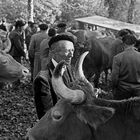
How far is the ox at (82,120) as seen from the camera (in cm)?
366

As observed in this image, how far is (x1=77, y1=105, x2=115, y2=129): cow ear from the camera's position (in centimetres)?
346

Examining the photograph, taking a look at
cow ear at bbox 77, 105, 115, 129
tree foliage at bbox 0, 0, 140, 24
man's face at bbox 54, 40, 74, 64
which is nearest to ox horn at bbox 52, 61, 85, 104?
cow ear at bbox 77, 105, 115, 129

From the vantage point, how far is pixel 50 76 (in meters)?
4.83

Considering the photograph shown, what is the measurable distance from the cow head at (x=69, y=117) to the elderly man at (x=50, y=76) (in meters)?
0.87

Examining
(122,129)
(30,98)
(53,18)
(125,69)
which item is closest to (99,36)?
(30,98)

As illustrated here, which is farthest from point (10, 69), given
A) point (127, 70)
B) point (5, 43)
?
point (127, 70)

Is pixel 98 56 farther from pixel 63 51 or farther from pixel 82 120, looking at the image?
pixel 82 120

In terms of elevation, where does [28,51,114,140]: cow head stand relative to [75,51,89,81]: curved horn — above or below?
below

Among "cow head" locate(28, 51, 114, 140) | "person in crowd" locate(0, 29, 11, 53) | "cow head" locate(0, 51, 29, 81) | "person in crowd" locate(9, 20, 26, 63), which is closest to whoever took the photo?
"cow head" locate(28, 51, 114, 140)

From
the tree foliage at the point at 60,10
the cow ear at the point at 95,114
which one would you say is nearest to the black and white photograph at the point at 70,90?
the cow ear at the point at 95,114

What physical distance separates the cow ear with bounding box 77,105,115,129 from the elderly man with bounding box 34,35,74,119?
105 cm

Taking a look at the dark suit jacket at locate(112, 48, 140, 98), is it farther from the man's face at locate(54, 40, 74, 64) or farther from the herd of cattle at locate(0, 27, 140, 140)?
the herd of cattle at locate(0, 27, 140, 140)

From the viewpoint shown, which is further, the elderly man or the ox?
the elderly man

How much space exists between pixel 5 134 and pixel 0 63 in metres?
1.87
